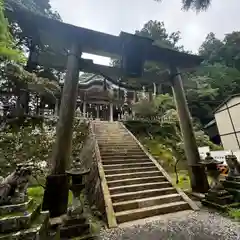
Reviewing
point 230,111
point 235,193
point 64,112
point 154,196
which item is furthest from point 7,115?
point 230,111

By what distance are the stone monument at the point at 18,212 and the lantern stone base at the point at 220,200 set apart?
A: 428 centimetres

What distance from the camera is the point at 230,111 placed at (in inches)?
475

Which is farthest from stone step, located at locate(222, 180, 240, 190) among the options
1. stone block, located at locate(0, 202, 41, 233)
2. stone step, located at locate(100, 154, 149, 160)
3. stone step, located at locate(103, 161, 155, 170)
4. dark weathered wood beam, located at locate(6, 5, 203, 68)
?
stone block, located at locate(0, 202, 41, 233)

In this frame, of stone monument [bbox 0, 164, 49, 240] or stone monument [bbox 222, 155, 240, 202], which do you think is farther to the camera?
stone monument [bbox 222, 155, 240, 202]

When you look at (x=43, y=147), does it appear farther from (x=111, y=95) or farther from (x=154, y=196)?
(x=111, y=95)

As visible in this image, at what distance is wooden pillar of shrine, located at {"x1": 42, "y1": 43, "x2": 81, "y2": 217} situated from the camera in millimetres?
4418

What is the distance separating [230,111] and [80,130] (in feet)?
34.4

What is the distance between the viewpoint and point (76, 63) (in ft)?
18.2

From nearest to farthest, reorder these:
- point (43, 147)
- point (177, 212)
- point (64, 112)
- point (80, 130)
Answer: point (177, 212), point (64, 112), point (43, 147), point (80, 130)

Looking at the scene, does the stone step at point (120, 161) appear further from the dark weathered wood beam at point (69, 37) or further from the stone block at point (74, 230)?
the dark weathered wood beam at point (69, 37)

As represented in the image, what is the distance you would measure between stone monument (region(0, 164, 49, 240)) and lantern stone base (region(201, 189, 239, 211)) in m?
4.28

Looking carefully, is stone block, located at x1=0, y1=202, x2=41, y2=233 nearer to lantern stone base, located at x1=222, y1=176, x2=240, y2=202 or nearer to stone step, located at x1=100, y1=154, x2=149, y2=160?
lantern stone base, located at x1=222, y1=176, x2=240, y2=202

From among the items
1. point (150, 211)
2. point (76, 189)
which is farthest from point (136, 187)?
point (76, 189)

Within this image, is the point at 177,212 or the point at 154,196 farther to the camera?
the point at 154,196
